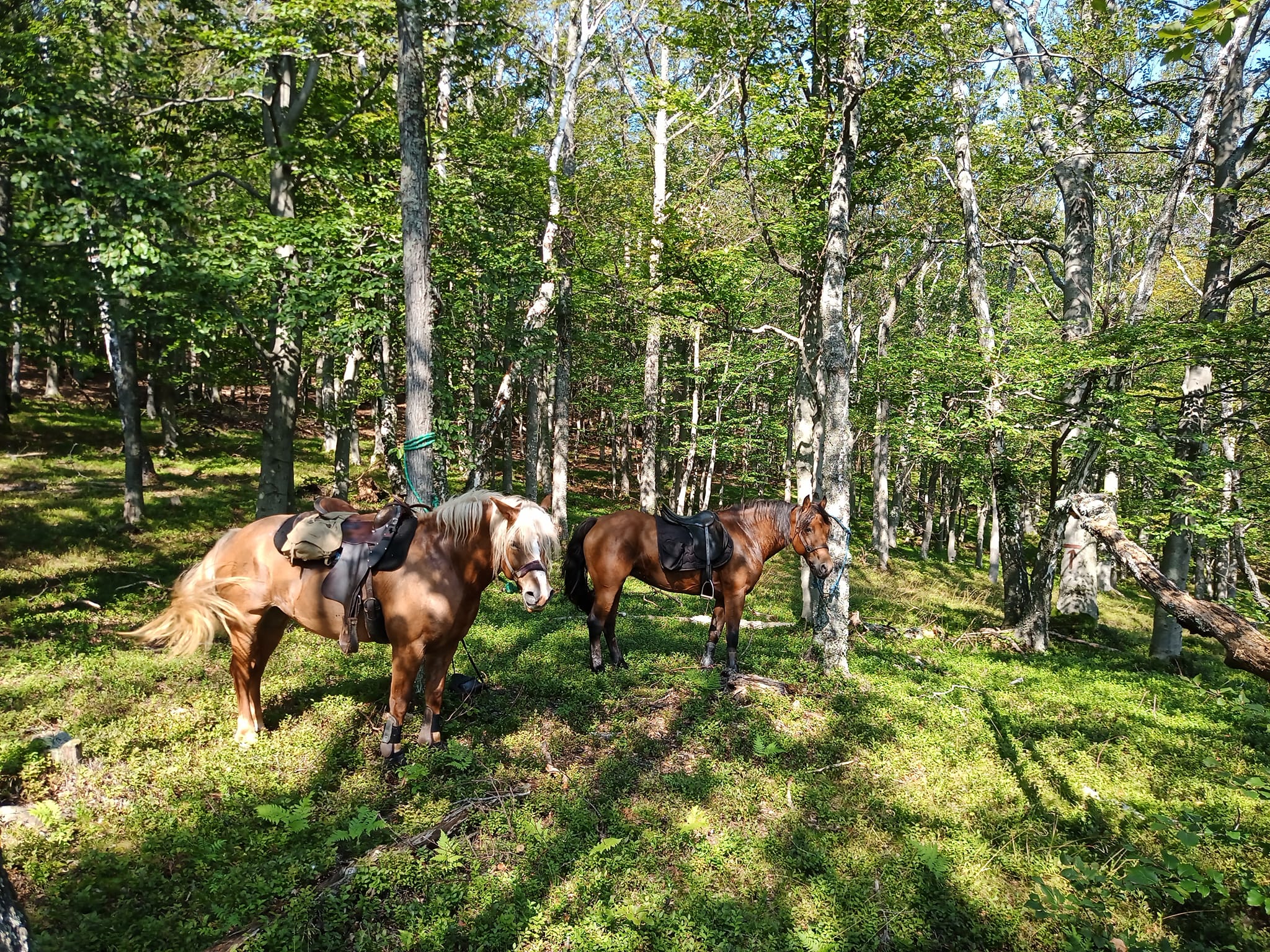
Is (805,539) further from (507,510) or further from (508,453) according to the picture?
(508,453)

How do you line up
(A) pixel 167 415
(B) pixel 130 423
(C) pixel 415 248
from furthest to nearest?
(A) pixel 167 415 → (B) pixel 130 423 → (C) pixel 415 248

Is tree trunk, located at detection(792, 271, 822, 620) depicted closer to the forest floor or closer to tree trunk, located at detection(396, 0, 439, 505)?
the forest floor

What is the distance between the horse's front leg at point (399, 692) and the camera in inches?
205

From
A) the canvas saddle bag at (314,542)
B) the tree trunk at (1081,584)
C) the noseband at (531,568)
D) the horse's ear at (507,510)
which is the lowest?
the tree trunk at (1081,584)

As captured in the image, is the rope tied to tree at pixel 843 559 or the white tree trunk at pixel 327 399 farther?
the white tree trunk at pixel 327 399

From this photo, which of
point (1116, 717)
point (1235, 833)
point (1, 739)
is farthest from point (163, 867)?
point (1116, 717)

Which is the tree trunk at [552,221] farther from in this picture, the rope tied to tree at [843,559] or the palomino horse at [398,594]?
the rope tied to tree at [843,559]

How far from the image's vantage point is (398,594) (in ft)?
17.0

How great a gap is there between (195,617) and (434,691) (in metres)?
2.26

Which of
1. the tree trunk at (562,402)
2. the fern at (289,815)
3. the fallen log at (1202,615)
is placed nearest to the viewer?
the fallen log at (1202,615)

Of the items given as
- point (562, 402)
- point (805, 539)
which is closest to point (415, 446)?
point (805, 539)

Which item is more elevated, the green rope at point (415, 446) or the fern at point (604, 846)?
the green rope at point (415, 446)

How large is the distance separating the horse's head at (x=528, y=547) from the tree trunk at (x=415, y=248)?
4.83 ft

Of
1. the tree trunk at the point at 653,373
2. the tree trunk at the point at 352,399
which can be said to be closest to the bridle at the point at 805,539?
the tree trunk at the point at 352,399
